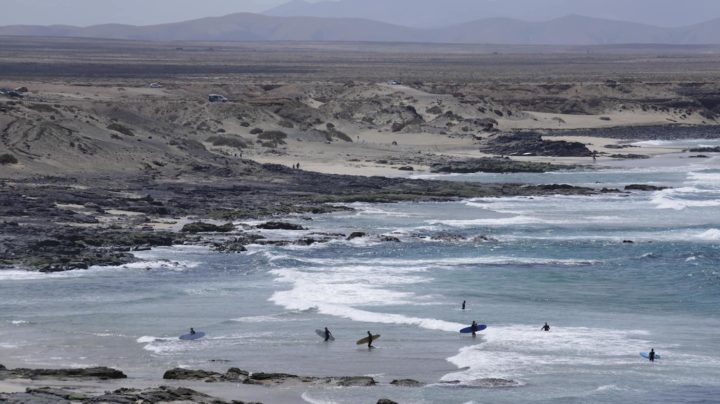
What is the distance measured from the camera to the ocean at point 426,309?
2569 centimetres

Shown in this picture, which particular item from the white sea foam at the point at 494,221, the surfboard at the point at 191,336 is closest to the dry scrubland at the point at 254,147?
the surfboard at the point at 191,336

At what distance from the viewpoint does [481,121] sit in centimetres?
9231

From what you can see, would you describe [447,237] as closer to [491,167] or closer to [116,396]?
[491,167]

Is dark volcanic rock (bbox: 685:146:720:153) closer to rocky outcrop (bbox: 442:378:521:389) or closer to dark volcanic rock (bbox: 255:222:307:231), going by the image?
A: dark volcanic rock (bbox: 255:222:307:231)

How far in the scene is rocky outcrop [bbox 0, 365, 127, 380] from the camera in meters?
23.9

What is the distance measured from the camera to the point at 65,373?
24.2 meters

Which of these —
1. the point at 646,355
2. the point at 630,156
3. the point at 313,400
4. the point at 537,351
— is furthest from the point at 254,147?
the point at 313,400

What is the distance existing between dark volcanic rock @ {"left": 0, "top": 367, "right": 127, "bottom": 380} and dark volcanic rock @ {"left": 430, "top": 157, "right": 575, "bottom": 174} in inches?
1704

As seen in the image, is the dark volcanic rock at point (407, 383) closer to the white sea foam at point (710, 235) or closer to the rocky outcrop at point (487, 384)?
the rocky outcrop at point (487, 384)

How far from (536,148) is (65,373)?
5615 cm

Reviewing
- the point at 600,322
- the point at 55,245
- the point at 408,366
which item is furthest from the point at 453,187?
the point at 408,366

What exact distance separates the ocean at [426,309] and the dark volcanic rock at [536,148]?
87.8ft

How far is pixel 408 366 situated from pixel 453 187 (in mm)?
31733

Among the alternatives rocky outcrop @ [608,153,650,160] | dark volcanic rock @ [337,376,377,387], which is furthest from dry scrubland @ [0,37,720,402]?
dark volcanic rock @ [337,376,377,387]
